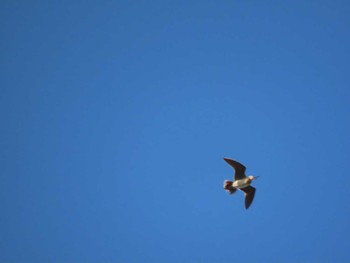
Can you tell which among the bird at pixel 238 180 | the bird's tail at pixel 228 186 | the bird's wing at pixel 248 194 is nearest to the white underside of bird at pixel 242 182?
the bird at pixel 238 180

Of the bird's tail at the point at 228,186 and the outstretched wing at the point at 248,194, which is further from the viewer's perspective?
the outstretched wing at the point at 248,194


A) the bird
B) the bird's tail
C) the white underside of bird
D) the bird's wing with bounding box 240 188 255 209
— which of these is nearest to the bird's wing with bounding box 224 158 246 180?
the bird

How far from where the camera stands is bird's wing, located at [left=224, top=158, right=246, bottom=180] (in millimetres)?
15820

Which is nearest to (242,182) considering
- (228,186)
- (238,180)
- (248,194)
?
(238,180)

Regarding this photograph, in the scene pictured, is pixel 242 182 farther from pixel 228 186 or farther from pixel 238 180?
pixel 228 186

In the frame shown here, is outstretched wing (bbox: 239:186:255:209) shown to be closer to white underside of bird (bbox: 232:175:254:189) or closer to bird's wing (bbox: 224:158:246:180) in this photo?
white underside of bird (bbox: 232:175:254:189)

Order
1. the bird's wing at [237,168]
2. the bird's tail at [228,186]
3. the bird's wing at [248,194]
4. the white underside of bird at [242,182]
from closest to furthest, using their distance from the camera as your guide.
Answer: the bird's wing at [237,168]
the white underside of bird at [242,182]
the bird's tail at [228,186]
the bird's wing at [248,194]

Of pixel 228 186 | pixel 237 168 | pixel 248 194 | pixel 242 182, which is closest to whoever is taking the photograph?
pixel 237 168

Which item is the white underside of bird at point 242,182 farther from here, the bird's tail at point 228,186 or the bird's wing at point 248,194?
the bird's wing at point 248,194

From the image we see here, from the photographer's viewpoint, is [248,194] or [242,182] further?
[248,194]

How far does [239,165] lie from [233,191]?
138cm

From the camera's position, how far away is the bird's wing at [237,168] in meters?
15.8

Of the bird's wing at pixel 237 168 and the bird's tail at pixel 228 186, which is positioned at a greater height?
the bird's wing at pixel 237 168

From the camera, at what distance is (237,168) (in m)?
15.9
